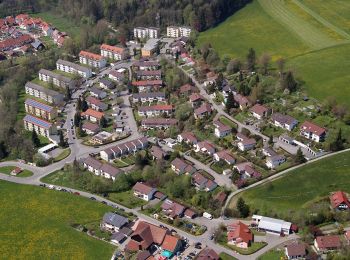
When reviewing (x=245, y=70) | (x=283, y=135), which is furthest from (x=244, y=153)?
(x=245, y=70)

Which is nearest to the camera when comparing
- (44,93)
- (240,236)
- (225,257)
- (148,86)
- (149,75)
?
(225,257)

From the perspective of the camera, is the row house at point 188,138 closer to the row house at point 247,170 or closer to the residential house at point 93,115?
the row house at point 247,170

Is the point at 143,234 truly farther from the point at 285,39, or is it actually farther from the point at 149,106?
the point at 285,39

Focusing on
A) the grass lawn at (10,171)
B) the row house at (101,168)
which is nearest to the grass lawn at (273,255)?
the row house at (101,168)

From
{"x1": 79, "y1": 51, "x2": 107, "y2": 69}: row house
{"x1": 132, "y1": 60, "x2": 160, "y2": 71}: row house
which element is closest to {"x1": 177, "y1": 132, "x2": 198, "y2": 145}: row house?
{"x1": 132, "y1": 60, "x2": 160, "y2": 71}: row house

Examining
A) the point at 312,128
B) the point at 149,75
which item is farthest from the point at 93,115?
the point at 312,128

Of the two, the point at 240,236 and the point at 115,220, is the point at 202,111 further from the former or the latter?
the point at 240,236
